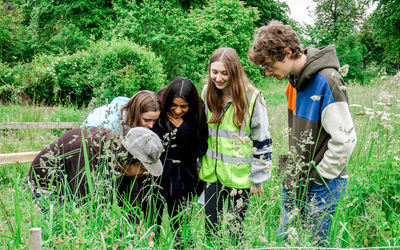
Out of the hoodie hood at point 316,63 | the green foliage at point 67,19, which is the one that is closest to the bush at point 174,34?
→ the green foliage at point 67,19

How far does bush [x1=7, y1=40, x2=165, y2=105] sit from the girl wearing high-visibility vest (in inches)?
231

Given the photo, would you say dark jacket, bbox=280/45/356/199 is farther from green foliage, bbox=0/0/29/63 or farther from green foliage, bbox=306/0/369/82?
green foliage, bbox=306/0/369/82

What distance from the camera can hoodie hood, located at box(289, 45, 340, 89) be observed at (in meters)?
2.10

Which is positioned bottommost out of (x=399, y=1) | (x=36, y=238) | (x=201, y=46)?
(x=36, y=238)

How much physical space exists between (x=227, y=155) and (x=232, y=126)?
248 millimetres

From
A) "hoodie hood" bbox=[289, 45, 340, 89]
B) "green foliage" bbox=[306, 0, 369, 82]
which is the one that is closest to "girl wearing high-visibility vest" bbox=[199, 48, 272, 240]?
"hoodie hood" bbox=[289, 45, 340, 89]

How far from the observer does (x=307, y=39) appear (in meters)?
25.7

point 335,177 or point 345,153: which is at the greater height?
point 345,153

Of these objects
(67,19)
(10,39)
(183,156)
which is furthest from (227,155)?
(67,19)

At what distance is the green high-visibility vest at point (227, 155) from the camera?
2738 millimetres

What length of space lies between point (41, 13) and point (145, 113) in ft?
66.7

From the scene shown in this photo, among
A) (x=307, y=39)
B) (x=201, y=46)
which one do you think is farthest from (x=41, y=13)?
(x=307, y=39)

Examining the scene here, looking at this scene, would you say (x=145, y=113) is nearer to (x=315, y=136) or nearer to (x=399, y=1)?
(x=315, y=136)

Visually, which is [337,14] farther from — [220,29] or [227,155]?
[227,155]
